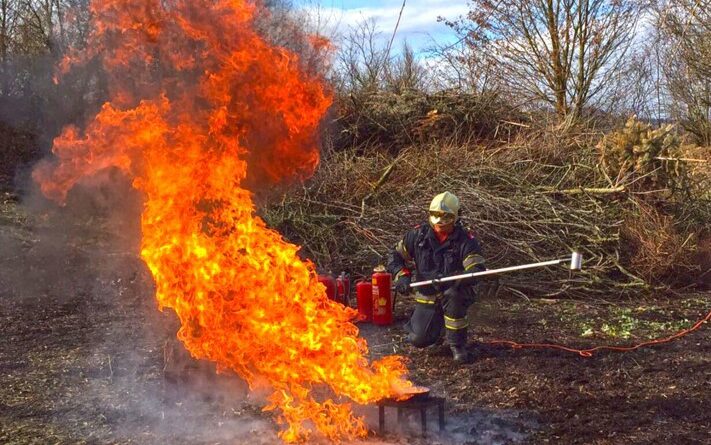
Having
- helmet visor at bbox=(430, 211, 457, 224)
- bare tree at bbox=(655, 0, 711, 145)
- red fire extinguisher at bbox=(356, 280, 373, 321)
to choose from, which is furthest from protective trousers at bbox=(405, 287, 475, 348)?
bare tree at bbox=(655, 0, 711, 145)

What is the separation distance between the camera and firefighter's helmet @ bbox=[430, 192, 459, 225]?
5578 millimetres

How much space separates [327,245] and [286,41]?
392 centimetres

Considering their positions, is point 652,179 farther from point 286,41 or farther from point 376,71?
point 376,71

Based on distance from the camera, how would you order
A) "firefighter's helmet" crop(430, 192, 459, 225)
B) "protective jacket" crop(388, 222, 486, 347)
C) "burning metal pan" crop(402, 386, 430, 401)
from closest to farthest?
1. "burning metal pan" crop(402, 386, 430, 401)
2. "firefighter's helmet" crop(430, 192, 459, 225)
3. "protective jacket" crop(388, 222, 486, 347)

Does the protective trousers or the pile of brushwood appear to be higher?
the pile of brushwood

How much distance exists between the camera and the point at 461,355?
5770mm

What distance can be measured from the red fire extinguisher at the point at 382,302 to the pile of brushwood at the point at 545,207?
1987mm

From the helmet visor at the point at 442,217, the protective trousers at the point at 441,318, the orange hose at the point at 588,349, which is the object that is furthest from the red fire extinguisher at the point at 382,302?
the helmet visor at the point at 442,217

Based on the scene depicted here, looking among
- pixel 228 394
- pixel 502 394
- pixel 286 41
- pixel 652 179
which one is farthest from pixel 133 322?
→ pixel 652 179

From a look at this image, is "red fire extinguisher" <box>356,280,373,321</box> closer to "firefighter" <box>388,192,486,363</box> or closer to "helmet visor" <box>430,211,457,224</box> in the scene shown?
"firefighter" <box>388,192,486,363</box>

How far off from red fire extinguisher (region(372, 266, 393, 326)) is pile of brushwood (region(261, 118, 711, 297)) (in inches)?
78.2

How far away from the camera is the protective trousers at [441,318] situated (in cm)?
576

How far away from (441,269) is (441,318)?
23.1 inches

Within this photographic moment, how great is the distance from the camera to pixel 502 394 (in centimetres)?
495
